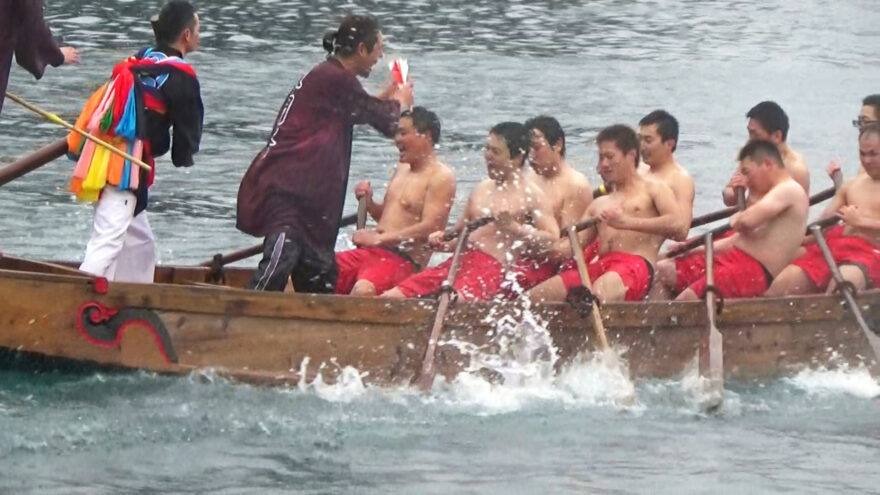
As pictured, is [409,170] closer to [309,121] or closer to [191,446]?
[309,121]

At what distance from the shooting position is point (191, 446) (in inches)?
417

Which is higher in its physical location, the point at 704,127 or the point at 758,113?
the point at 758,113

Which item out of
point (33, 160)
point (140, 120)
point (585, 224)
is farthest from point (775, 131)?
point (33, 160)

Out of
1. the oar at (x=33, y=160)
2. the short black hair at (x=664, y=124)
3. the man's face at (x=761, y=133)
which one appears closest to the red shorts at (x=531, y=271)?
the short black hair at (x=664, y=124)

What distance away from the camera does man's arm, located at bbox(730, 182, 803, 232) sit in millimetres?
12273

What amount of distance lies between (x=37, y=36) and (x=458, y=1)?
998 inches

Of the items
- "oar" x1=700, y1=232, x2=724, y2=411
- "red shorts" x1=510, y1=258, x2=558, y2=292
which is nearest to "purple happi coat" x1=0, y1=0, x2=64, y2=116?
"red shorts" x1=510, y1=258, x2=558, y2=292

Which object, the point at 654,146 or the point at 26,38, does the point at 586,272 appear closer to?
the point at 654,146

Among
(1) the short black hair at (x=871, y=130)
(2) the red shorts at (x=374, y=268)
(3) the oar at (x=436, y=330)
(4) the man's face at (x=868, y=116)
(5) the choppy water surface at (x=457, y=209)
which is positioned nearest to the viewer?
(5) the choppy water surface at (x=457, y=209)

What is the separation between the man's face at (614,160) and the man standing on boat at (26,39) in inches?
133

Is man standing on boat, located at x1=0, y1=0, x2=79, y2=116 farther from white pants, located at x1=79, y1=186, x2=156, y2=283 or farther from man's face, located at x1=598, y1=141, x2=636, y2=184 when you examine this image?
man's face, located at x1=598, y1=141, x2=636, y2=184

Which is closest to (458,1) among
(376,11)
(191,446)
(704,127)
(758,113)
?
(376,11)

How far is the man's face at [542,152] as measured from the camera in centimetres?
1231

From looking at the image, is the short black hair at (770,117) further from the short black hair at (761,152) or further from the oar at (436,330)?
the oar at (436,330)
